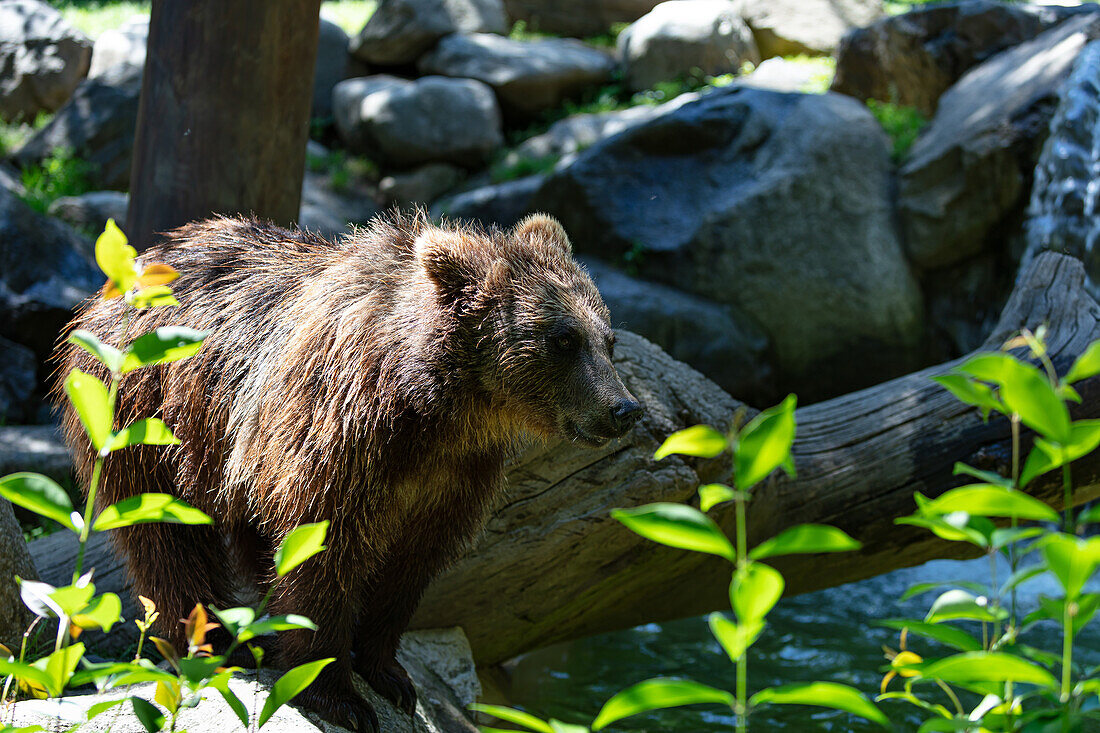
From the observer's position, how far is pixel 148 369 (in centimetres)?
328

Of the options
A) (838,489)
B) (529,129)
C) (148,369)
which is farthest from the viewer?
(529,129)

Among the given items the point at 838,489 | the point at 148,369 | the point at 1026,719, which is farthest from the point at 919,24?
the point at 1026,719

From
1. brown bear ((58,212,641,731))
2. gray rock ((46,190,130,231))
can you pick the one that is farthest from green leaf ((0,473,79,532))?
gray rock ((46,190,130,231))

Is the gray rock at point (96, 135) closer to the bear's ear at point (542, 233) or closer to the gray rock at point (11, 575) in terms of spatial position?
the gray rock at point (11, 575)

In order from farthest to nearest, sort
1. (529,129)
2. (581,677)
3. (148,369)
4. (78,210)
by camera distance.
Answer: (529,129) < (78,210) < (581,677) < (148,369)

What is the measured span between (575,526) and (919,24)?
856 cm

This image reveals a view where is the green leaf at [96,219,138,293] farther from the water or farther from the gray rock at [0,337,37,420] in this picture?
the gray rock at [0,337,37,420]

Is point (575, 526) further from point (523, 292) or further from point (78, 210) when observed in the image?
point (78, 210)

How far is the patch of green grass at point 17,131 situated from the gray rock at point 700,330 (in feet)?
21.4

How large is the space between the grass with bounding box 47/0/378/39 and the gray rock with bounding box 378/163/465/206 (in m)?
3.66

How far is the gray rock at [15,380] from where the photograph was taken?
7.09m

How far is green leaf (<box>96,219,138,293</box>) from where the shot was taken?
1.45 m

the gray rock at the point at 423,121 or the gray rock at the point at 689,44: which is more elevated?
the gray rock at the point at 689,44

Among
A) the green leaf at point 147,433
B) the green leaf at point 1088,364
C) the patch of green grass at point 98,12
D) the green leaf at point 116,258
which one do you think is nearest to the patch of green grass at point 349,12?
the patch of green grass at point 98,12
